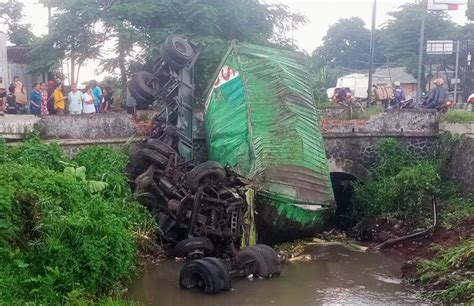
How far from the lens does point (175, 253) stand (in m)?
11.4

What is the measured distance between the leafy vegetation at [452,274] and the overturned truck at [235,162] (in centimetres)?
266

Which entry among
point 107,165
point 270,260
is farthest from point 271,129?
point 107,165

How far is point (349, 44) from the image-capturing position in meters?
45.7

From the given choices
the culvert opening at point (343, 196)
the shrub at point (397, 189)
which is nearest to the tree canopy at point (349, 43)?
the culvert opening at point (343, 196)

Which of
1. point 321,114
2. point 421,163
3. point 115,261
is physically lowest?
point 115,261

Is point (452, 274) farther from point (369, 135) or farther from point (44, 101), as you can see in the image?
point (44, 101)

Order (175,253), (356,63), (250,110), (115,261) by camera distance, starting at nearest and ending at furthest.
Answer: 1. (115,261)
2. (175,253)
3. (250,110)
4. (356,63)

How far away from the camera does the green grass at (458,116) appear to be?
15.1m

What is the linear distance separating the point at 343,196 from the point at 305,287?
6.49 metres

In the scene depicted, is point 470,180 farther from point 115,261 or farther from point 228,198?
point 115,261

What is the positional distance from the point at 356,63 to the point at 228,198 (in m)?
35.9

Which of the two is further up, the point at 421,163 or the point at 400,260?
the point at 421,163

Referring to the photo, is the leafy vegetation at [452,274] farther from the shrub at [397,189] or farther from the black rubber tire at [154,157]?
the black rubber tire at [154,157]

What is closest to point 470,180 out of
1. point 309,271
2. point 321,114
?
point 321,114
